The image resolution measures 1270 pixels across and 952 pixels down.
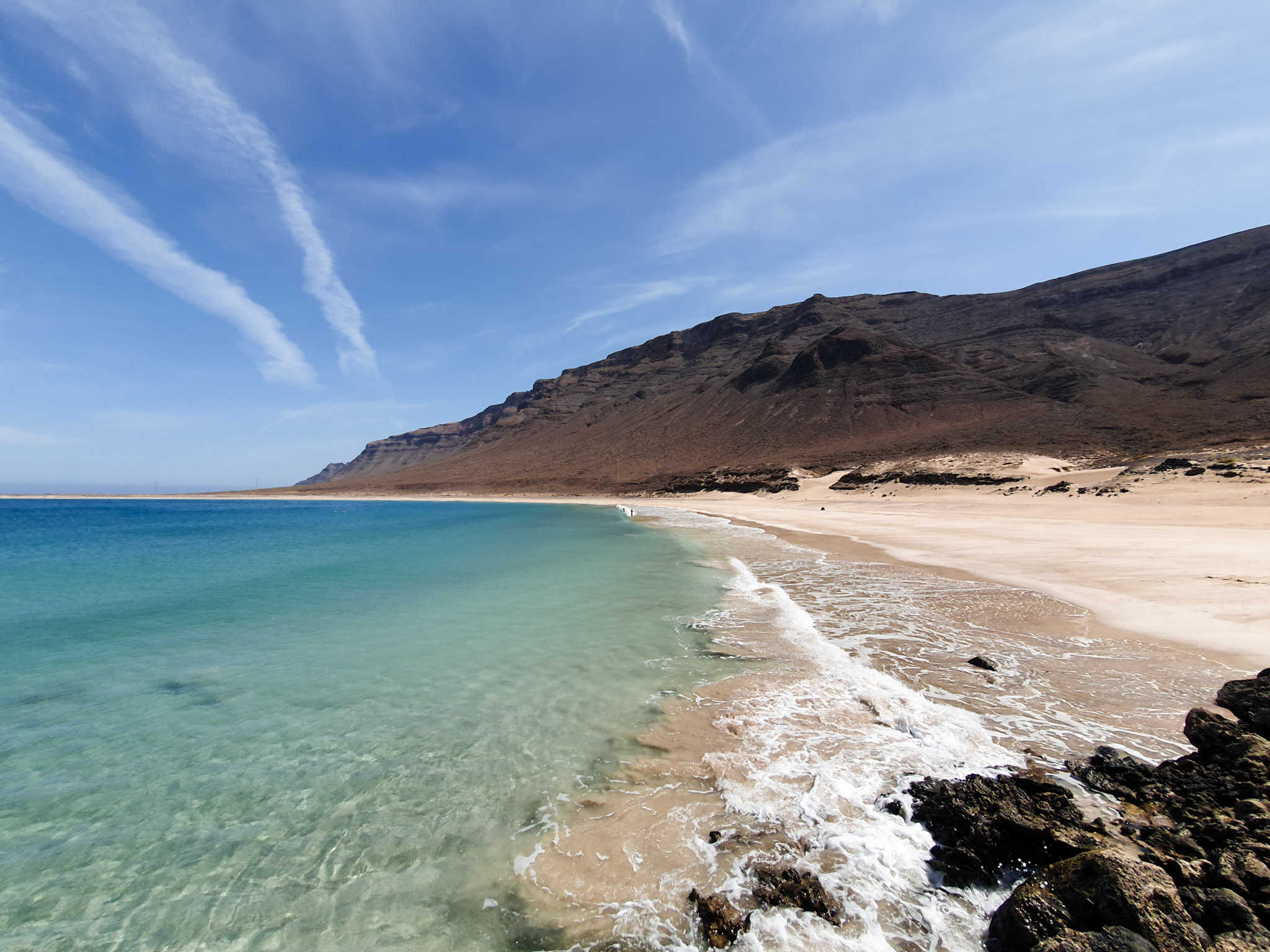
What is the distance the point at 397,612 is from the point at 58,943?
9.44 metres

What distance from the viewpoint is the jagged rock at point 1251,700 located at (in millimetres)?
4652

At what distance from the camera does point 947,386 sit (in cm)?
8119

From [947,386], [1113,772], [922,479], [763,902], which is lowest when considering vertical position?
[763,902]

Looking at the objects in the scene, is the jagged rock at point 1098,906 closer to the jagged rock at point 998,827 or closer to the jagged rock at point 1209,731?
the jagged rock at point 998,827

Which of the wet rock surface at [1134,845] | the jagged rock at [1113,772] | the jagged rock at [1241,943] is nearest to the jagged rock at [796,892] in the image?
the wet rock surface at [1134,845]

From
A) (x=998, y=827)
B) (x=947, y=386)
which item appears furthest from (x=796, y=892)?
(x=947, y=386)

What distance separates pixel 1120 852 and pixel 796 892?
197 centimetres

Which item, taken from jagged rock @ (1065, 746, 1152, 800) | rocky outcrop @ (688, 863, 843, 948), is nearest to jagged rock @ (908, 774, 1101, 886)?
jagged rock @ (1065, 746, 1152, 800)

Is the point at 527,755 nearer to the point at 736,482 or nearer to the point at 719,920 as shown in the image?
the point at 719,920

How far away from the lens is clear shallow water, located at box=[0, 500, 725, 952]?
155 inches

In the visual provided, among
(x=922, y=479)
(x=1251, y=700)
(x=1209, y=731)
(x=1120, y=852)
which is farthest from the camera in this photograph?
(x=922, y=479)

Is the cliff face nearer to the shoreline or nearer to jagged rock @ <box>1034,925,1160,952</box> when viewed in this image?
the shoreline

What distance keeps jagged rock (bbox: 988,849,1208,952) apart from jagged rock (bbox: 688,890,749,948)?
1513mm

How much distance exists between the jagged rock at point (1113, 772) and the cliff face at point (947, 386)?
59.4 m
